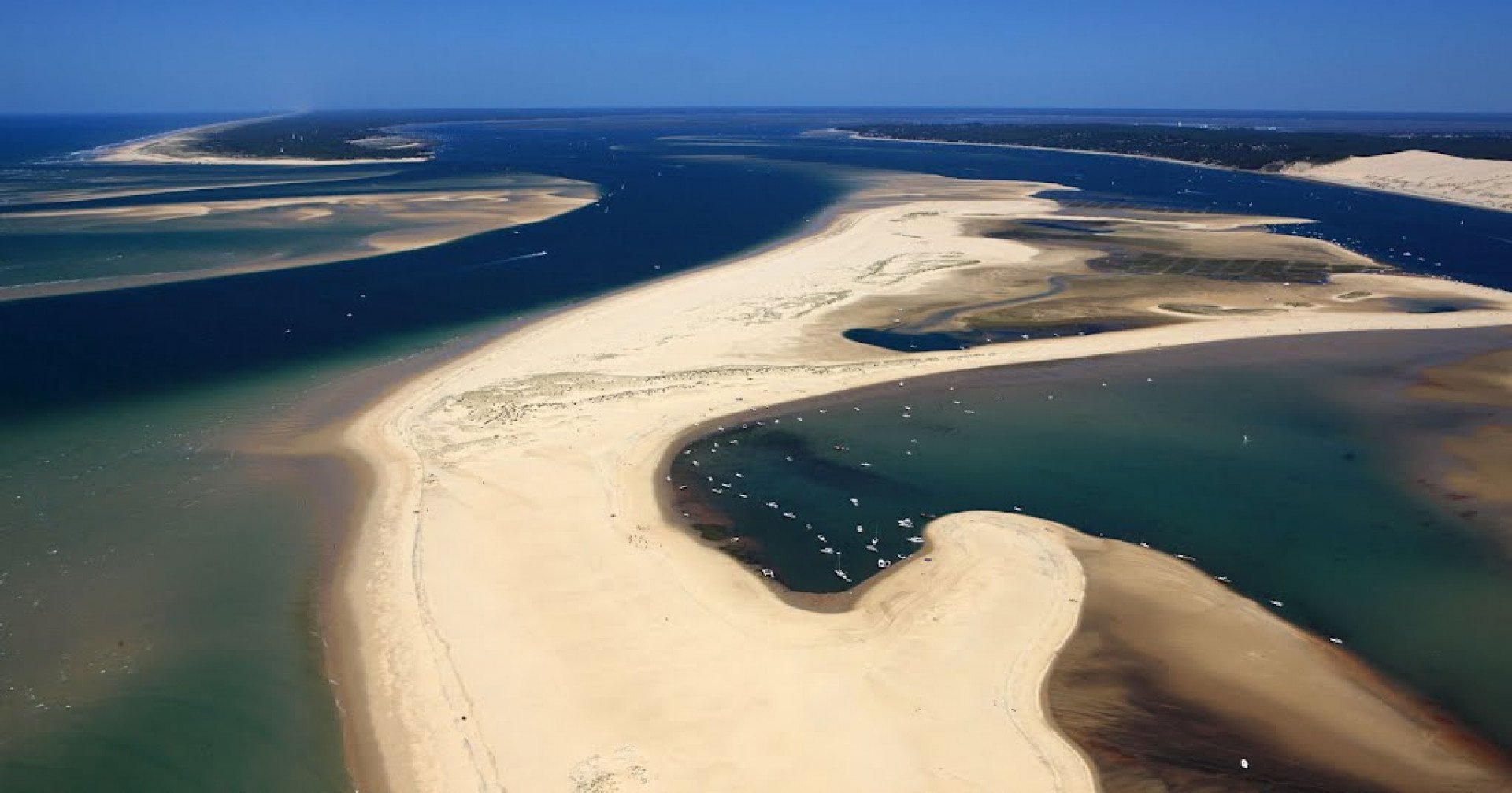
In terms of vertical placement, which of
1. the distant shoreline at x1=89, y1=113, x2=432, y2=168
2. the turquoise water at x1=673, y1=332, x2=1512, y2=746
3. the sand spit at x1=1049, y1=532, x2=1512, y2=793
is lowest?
the sand spit at x1=1049, y1=532, x2=1512, y2=793

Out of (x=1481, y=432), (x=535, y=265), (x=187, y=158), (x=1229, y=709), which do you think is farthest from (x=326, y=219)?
(x=187, y=158)

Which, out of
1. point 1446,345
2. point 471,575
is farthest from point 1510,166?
point 471,575

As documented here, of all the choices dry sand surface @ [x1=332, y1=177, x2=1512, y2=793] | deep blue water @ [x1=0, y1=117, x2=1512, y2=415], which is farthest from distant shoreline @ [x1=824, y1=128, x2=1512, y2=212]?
dry sand surface @ [x1=332, y1=177, x2=1512, y2=793]

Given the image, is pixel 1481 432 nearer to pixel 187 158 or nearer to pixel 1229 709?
pixel 1229 709

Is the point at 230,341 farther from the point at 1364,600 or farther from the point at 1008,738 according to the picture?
the point at 1364,600

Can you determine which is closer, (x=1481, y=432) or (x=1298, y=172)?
(x=1481, y=432)

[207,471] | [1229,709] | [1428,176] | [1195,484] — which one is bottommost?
[1229,709]

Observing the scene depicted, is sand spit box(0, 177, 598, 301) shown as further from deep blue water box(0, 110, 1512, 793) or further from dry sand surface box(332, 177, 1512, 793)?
dry sand surface box(332, 177, 1512, 793)
